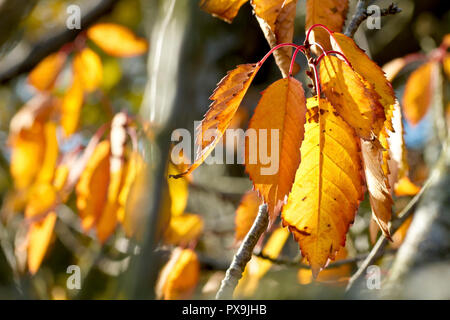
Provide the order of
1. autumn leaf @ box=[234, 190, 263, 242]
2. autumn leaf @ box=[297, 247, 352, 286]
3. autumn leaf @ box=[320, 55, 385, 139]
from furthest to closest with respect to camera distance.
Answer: autumn leaf @ box=[297, 247, 352, 286] < autumn leaf @ box=[234, 190, 263, 242] < autumn leaf @ box=[320, 55, 385, 139]

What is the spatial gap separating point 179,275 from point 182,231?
175 millimetres

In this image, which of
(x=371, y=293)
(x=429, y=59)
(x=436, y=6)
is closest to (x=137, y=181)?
(x=371, y=293)

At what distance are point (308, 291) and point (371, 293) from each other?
27cm

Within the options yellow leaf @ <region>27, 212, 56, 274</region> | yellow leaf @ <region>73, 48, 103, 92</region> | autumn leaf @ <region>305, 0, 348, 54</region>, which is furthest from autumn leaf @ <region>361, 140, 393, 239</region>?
yellow leaf @ <region>73, 48, 103, 92</region>

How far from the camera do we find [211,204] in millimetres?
1369

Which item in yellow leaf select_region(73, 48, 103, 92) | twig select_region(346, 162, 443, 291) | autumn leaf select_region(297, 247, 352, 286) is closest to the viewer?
twig select_region(346, 162, 443, 291)

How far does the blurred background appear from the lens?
73 cm

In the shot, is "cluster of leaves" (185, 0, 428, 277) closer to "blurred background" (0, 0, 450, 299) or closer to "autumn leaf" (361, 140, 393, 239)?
"autumn leaf" (361, 140, 393, 239)

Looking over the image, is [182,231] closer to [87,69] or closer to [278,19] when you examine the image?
[87,69]

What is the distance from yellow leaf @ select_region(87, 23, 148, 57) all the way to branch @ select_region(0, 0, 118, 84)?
0.03 m

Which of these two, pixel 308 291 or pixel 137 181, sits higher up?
pixel 137 181

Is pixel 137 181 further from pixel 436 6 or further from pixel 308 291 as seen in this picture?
pixel 436 6

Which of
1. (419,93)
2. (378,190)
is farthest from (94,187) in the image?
(419,93)

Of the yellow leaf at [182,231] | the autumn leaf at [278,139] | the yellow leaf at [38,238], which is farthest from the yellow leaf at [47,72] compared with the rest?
the autumn leaf at [278,139]
